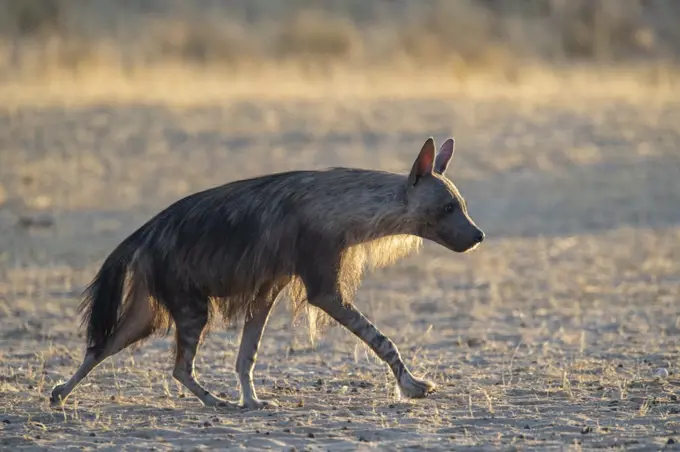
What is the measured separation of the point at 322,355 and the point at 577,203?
757 centimetres

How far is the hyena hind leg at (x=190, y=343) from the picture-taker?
7297 millimetres

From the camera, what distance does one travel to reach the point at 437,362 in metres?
8.73

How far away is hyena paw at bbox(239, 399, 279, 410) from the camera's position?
735cm

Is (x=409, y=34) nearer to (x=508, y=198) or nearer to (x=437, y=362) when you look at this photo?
(x=508, y=198)

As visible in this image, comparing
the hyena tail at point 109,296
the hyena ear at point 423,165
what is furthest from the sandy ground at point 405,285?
the hyena ear at point 423,165

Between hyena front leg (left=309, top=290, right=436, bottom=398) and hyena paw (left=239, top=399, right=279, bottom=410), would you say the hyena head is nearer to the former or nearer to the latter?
hyena front leg (left=309, top=290, right=436, bottom=398)

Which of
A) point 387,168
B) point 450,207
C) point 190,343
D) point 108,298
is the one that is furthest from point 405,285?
point 387,168

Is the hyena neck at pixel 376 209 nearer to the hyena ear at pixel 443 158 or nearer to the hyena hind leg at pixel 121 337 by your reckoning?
the hyena ear at pixel 443 158

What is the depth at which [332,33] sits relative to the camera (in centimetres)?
2853

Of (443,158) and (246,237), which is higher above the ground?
(443,158)

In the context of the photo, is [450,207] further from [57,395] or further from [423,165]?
[57,395]

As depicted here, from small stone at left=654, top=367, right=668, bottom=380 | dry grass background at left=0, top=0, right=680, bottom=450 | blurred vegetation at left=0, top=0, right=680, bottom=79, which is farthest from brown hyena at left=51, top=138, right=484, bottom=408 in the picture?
blurred vegetation at left=0, top=0, right=680, bottom=79

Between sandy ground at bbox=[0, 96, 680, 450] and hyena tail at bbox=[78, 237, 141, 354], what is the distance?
0.37 metres

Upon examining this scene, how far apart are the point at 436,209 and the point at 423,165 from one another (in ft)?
0.79
